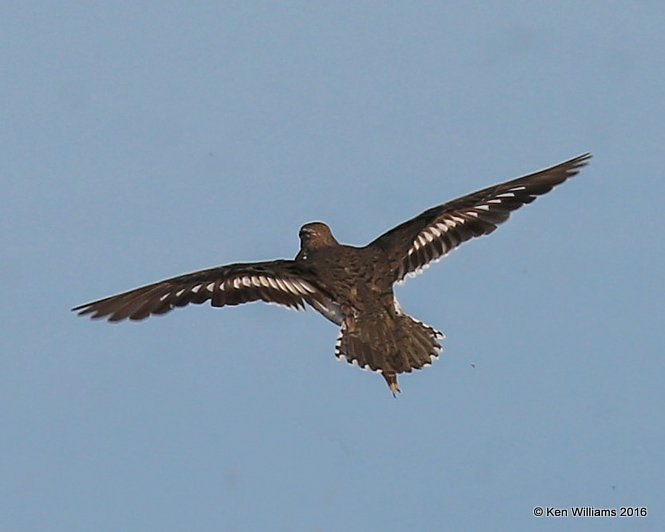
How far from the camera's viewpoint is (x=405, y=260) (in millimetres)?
10914

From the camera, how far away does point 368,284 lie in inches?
422

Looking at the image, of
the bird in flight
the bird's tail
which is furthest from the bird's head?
the bird's tail

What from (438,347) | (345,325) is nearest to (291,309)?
(345,325)

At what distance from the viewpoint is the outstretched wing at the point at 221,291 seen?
10.7m

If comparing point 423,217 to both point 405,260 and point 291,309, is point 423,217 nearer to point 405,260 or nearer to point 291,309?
point 405,260

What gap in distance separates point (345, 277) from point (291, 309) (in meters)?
0.51

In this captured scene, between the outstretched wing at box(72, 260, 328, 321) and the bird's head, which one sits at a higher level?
the bird's head

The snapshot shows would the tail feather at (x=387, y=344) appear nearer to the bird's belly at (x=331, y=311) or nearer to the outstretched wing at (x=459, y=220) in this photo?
the bird's belly at (x=331, y=311)

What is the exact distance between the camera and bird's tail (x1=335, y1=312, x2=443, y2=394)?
34.1ft

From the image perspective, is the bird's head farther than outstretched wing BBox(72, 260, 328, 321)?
Yes

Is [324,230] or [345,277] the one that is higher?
[324,230]

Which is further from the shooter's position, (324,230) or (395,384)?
(324,230)

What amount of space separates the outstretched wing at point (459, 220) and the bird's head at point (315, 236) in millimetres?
616

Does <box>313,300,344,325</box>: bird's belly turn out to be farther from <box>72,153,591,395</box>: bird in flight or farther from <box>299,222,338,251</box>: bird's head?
<box>299,222,338,251</box>: bird's head
